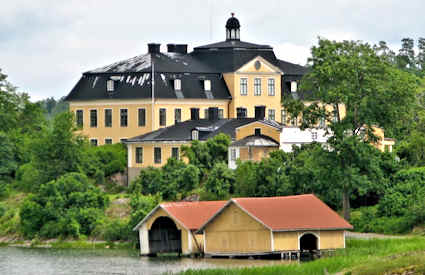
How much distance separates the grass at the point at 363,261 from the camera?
5229 centimetres

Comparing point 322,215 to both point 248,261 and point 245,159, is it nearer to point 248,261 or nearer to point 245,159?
point 248,261

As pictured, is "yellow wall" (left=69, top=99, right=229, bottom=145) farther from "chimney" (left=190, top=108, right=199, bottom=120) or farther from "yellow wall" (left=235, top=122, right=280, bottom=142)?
"yellow wall" (left=235, top=122, right=280, bottom=142)

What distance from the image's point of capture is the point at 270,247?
70938 millimetres

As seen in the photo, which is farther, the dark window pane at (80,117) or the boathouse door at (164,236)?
the dark window pane at (80,117)

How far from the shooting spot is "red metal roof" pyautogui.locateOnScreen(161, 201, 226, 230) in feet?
252

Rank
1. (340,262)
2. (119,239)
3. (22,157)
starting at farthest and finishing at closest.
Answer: (22,157)
(119,239)
(340,262)

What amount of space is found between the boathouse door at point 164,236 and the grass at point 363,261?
11509 mm

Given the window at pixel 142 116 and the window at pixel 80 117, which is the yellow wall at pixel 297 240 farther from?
the window at pixel 80 117

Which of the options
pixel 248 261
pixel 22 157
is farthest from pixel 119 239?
pixel 22 157

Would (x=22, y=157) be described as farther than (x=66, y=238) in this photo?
Yes

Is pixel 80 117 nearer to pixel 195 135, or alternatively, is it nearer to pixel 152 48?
pixel 152 48

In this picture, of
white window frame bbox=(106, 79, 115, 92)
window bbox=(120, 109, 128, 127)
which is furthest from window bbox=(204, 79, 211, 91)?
white window frame bbox=(106, 79, 115, 92)

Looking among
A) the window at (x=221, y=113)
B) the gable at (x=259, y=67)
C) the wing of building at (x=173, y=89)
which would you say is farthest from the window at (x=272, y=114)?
the window at (x=221, y=113)

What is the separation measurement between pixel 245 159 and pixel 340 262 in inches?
1363
